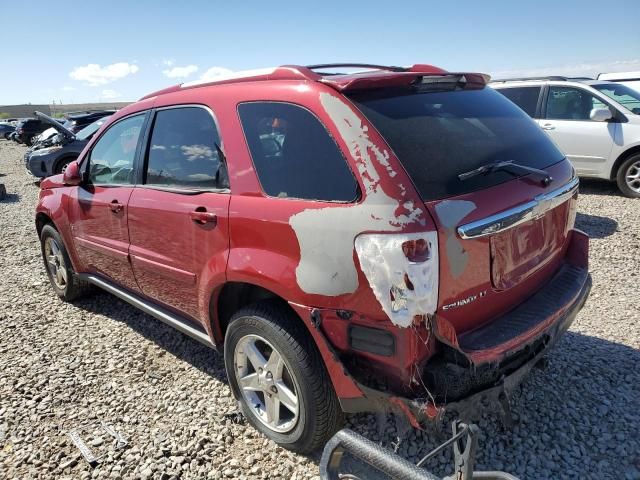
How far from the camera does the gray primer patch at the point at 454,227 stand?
1.92 metres

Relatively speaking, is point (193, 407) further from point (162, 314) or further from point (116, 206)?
point (116, 206)

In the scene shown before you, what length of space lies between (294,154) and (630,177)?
717 cm

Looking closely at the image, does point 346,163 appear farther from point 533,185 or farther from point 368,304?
point 533,185

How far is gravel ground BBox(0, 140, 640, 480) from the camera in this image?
98.1 inches

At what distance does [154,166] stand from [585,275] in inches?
106

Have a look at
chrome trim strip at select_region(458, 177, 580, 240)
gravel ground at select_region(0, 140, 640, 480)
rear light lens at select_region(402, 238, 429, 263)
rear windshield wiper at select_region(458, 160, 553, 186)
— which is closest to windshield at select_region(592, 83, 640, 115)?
gravel ground at select_region(0, 140, 640, 480)

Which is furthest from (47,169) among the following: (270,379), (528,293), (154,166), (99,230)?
(528,293)

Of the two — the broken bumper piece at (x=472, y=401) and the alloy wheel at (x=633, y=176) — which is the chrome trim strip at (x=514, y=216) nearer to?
the broken bumper piece at (x=472, y=401)

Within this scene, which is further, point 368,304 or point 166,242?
point 166,242

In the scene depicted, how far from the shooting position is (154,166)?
319 centimetres

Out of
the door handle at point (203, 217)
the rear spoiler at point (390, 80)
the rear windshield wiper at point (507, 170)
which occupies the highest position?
the rear spoiler at point (390, 80)

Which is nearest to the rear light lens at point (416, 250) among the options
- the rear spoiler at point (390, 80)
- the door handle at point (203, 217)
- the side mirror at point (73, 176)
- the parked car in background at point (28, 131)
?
the rear spoiler at point (390, 80)

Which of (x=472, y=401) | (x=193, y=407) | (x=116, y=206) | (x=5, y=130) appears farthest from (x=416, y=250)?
(x=5, y=130)

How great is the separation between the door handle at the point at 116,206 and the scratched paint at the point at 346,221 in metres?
1.73
